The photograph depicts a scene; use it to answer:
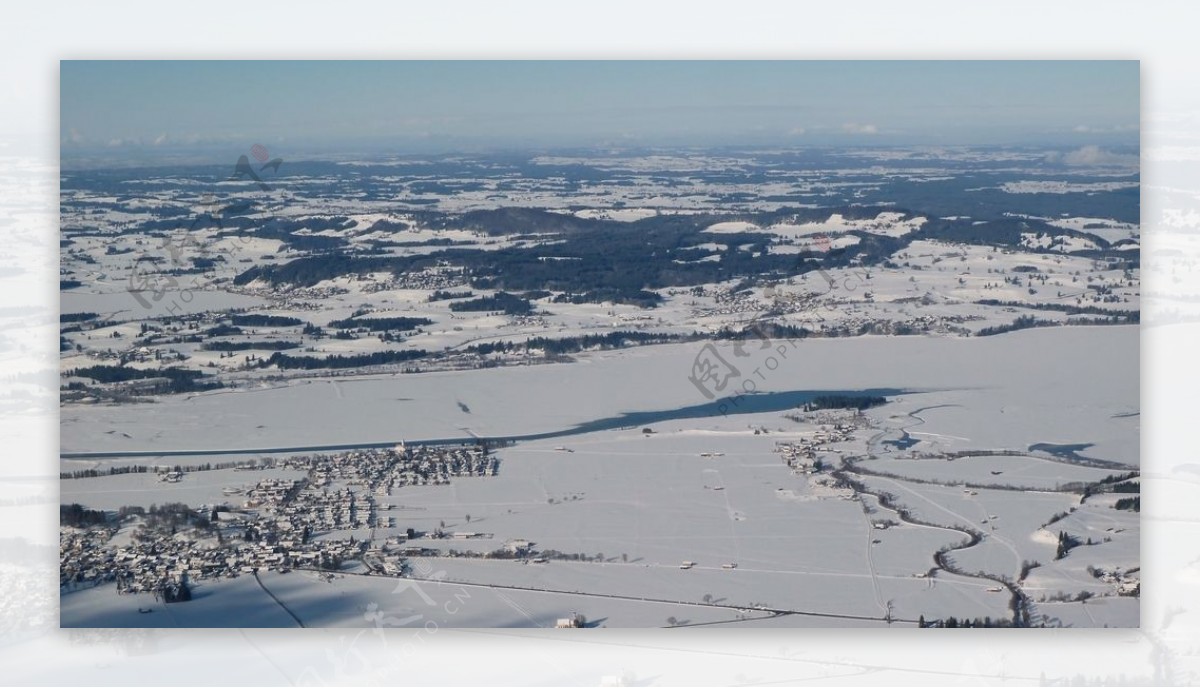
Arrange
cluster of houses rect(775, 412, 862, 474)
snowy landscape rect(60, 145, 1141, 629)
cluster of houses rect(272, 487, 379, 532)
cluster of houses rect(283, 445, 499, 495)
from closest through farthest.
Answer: snowy landscape rect(60, 145, 1141, 629) → cluster of houses rect(272, 487, 379, 532) → cluster of houses rect(283, 445, 499, 495) → cluster of houses rect(775, 412, 862, 474)

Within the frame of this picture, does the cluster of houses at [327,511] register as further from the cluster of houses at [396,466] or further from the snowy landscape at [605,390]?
the cluster of houses at [396,466]

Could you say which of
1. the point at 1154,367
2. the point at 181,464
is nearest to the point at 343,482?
the point at 181,464

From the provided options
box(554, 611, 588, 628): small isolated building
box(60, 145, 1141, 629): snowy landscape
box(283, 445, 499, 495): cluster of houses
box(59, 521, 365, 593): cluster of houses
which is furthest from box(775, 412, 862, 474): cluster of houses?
box(59, 521, 365, 593): cluster of houses

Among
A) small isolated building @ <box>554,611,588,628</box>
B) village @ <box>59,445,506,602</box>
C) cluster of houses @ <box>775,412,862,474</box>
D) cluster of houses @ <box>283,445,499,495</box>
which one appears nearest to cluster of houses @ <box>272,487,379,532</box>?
village @ <box>59,445,506,602</box>

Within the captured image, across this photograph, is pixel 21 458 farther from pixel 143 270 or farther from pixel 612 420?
pixel 612 420

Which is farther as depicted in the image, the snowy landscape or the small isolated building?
the snowy landscape

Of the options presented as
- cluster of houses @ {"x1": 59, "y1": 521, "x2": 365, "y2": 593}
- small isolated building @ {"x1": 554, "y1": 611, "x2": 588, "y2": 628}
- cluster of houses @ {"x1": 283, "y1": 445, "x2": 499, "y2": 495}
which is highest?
cluster of houses @ {"x1": 283, "y1": 445, "x2": 499, "y2": 495}

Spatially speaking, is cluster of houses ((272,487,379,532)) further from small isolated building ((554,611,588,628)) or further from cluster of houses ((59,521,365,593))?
small isolated building ((554,611,588,628))

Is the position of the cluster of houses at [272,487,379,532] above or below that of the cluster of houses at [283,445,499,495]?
below

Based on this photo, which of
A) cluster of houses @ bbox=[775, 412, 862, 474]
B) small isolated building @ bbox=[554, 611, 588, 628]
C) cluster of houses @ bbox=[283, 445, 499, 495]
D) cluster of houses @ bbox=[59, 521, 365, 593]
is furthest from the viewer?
cluster of houses @ bbox=[775, 412, 862, 474]

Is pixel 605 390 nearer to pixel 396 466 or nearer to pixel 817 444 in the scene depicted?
pixel 817 444
